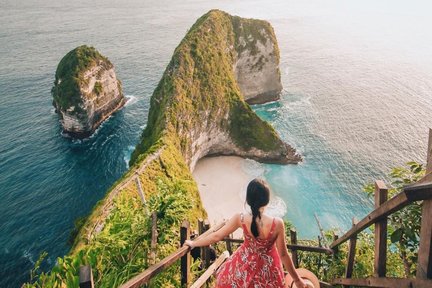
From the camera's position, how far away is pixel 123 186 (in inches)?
1081

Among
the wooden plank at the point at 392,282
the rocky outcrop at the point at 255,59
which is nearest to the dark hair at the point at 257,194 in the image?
the wooden plank at the point at 392,282

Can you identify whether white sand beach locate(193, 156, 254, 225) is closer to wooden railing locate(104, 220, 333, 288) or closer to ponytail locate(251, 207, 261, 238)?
wooden railing locate(104, 220, 333, 288)

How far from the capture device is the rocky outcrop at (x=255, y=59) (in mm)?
73000

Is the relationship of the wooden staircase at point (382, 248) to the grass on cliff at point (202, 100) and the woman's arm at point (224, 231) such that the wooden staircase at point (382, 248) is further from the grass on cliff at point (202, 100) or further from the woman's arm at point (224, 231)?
the grass on cliff at point (202, 100)

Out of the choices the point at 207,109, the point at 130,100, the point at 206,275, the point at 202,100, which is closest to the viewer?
the point at 206,275

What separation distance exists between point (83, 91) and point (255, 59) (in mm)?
35930

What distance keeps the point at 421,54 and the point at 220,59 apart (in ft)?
255

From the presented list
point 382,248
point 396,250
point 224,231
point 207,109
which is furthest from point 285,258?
point 207,109

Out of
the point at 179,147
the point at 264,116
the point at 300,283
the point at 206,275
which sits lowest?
the point at 264,116

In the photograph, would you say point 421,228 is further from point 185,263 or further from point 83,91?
point 83,91

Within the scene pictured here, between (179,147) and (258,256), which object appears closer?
(258,256)

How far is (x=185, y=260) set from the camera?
7.14 metres

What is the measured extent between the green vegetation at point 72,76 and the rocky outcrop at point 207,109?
16.7 m

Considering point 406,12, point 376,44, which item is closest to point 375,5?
point 406,12
